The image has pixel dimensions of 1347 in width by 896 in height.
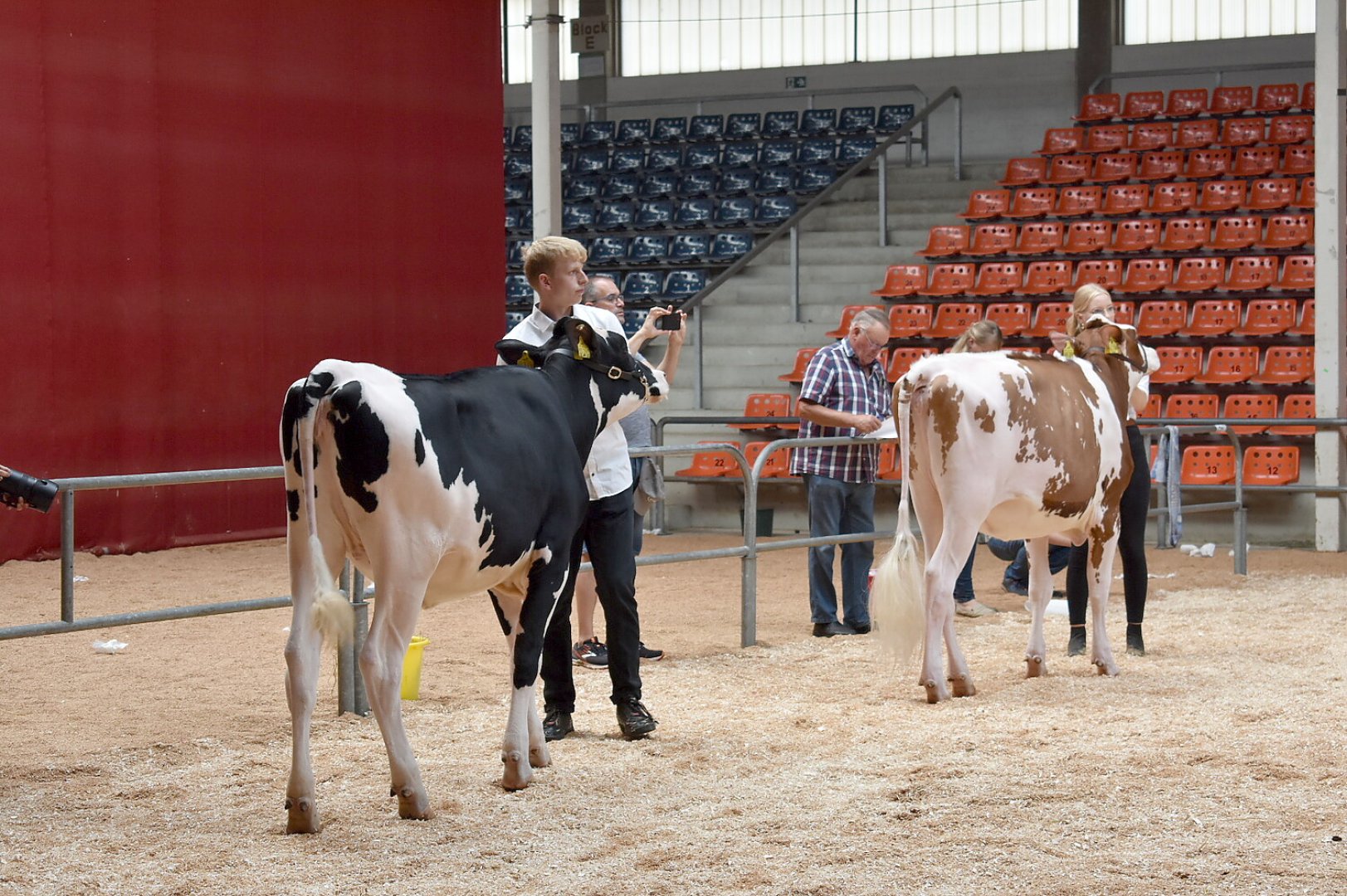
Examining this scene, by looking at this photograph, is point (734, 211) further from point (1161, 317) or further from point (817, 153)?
point (1161, 317)

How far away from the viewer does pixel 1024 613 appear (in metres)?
8.88

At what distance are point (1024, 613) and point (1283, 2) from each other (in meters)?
13.0

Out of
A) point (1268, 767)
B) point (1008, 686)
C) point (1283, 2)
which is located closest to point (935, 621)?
point (1008, 686)

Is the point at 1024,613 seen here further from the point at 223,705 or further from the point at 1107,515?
the point at 223,705

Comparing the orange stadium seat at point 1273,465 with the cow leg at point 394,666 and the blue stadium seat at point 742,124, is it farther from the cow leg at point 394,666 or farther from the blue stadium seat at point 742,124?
the blue stadium seat at point 742,124

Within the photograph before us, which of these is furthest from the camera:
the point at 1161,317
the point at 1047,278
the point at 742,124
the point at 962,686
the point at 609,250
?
the point at 742,124

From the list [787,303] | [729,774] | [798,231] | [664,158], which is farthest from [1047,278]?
[729,774]

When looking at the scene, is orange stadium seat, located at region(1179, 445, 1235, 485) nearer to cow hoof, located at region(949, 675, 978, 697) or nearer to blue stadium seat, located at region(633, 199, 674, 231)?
cow hoof, located at region(949, 675, 978, 697)

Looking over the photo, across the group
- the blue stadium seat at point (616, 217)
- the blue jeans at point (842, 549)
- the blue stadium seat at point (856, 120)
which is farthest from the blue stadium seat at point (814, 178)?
the blue jeans at point (842, 549)

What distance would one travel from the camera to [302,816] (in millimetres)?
4250

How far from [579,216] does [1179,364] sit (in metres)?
8.50

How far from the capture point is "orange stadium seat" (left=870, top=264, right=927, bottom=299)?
1540cm

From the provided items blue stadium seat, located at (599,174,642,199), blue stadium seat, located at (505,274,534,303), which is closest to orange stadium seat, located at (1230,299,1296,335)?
blue stadium seat, located at (505,274,534,303)

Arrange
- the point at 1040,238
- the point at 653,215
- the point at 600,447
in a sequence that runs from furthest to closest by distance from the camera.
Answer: the point at 653,215, the point at 1040,238, the point at 600,447
